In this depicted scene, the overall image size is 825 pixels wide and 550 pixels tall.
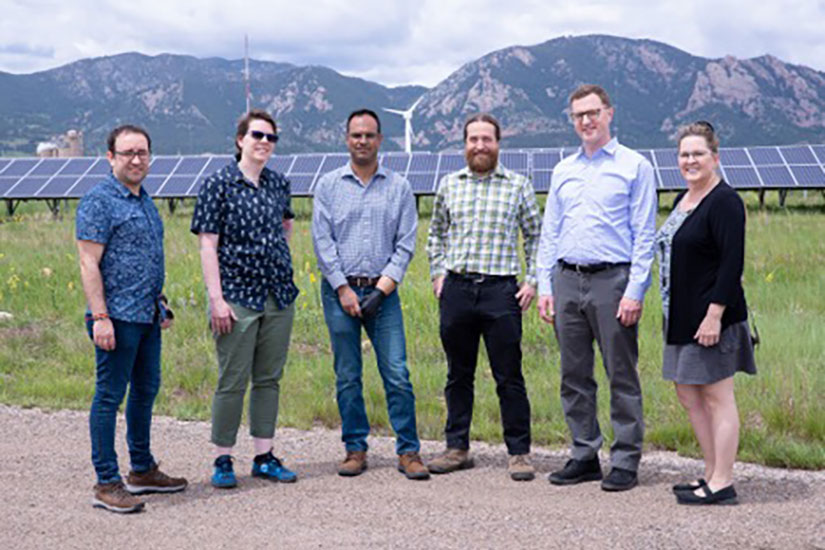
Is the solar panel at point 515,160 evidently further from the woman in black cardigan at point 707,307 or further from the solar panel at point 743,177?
the woman in black cardigan at point 707,307

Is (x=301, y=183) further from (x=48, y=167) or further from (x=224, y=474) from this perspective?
(x=224, y=474)

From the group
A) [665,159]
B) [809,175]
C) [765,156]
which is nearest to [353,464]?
[809,175]

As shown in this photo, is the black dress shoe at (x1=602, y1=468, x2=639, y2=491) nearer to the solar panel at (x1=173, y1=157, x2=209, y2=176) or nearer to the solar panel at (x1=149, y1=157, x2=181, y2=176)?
the solar panel at (x1=173, y1=157, x2=209, y2=176)

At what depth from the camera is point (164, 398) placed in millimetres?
7480

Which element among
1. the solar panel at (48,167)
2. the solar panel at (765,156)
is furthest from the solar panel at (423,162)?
the solar panel at (48,167)

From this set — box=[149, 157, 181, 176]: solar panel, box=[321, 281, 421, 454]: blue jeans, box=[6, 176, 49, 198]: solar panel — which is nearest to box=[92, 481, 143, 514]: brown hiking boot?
box=[321, 281, 421, 454]: blue jeans

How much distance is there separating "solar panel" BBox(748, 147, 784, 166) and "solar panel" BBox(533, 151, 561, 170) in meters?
4.57

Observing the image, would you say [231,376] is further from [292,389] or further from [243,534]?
[292,389]

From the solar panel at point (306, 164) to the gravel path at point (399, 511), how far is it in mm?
16594

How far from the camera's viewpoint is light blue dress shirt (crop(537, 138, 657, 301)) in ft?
16.8

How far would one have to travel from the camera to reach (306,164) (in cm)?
2306

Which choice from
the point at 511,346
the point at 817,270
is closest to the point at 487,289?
the point at 511,346

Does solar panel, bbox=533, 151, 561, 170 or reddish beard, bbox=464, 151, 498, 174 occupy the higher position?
solar panel, bbox=533, 151, 561, 170

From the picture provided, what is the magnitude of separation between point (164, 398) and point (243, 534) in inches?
127
